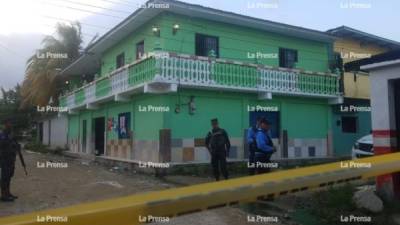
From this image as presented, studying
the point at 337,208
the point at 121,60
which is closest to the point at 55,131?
the point at 121,60

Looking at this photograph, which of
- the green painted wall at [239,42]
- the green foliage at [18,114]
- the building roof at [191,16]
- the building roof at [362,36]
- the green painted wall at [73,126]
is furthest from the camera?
the green foliage at [18,114]

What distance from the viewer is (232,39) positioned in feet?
56.1

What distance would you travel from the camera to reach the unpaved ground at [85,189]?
7.75 metres

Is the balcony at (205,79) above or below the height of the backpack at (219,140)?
above

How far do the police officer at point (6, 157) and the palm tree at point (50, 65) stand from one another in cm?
2028

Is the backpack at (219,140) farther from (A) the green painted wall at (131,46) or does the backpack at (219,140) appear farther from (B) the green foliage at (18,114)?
(B) the green foliage at (18,114)

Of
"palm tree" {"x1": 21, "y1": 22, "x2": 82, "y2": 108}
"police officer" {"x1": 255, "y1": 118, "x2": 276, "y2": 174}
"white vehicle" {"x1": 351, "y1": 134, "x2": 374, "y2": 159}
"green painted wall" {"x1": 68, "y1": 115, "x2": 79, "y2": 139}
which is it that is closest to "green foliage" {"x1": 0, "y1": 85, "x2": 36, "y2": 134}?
"palm tree" {"x1": 21, "y1": 22, "x2": 82, "y2": 108}

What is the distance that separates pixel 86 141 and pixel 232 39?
35.3ft

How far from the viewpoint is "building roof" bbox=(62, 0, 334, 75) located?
49.4 ft

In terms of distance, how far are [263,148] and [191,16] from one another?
8.51 m

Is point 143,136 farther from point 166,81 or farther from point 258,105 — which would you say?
point 258,105

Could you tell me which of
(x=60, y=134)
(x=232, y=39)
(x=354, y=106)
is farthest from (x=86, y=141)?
(x=354, y=106)

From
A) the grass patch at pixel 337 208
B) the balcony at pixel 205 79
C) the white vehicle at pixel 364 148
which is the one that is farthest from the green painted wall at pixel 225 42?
the grass patch at pixel 337 208

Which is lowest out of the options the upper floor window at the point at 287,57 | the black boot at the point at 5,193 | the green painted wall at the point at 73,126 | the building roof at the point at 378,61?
the black boot at the point at 5,193
